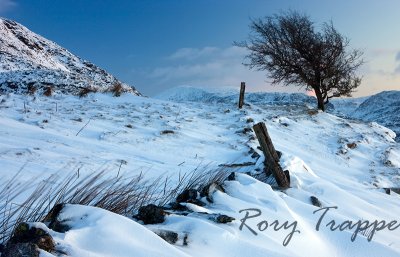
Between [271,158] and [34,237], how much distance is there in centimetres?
329

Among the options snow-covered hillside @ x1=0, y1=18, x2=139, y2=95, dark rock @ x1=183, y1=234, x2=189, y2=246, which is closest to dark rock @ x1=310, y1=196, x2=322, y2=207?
dark rock @ x1=183, y1=234, x2=189, y2=246

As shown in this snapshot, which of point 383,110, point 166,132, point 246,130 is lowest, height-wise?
point 166,132

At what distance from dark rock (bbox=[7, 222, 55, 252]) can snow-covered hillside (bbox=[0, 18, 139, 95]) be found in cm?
1049

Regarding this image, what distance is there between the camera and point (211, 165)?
6.02 metres

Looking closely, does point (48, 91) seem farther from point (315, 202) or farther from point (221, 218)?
point (221, 218)

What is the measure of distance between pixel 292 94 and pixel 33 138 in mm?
29377

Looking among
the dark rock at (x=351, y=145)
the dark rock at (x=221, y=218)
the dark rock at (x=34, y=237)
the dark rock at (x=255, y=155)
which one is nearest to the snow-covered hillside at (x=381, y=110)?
the dark rock at (x=351, y=145)

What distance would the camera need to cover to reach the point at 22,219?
8.18ft

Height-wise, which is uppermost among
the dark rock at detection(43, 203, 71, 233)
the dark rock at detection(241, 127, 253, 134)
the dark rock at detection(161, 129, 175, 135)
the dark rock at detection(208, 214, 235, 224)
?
the dark rock at detection(241, 127, 253, 134)

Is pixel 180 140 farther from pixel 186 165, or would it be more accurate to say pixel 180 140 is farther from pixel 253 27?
pixel 253 27

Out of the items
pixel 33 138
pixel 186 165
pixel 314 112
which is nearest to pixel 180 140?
pixel 186 165

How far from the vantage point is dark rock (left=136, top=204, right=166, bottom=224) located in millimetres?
2783

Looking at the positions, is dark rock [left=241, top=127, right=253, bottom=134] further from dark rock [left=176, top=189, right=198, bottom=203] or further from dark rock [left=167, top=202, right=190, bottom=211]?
dark rock [left=167, top=202, right=190, bottom=211]

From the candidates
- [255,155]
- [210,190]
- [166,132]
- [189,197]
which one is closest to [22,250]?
[189,197]
